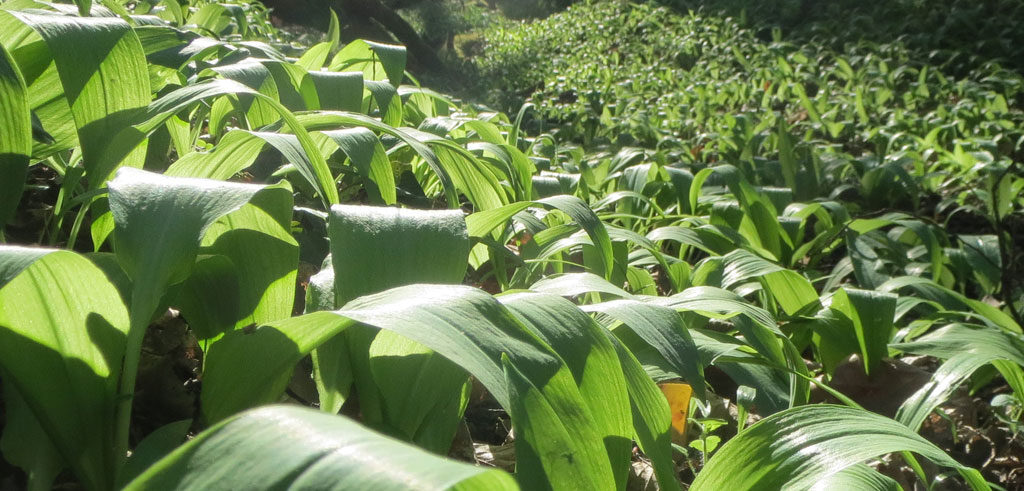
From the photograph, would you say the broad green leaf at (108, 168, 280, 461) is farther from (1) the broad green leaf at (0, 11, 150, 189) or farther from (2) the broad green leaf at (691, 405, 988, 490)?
(2) the broad green leaf at (691, 405, 988, 490)

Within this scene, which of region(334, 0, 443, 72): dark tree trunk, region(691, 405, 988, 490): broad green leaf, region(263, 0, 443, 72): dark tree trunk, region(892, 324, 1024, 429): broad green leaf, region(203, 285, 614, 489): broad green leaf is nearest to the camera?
region(203, 285, 614, 489): broad green leaf

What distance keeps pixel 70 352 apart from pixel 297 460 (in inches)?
16.3

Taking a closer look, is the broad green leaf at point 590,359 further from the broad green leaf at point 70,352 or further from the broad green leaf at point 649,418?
the broad green leaf at point 70,352

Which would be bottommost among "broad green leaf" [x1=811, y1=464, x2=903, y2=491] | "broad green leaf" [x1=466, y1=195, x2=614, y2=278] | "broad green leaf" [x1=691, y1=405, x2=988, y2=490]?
"broad green leaf" [x1=811, y1=464, x2=903, y2=491]

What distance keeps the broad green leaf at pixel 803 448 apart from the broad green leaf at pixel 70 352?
548 millimetres

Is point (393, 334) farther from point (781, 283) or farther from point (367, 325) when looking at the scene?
point (781, 283)

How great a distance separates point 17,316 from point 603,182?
2.29 meters

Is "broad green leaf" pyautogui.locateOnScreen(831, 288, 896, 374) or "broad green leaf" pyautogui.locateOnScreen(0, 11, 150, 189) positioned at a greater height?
"broad green leaf" pyautogui.locateOnScreen(0, 11, 150, 189)

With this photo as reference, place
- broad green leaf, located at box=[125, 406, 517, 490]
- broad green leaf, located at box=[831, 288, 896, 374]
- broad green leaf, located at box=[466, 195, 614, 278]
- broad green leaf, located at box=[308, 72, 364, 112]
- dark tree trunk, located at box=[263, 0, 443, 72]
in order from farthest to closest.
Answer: dark tree trunk, located at box=[263, 0, 443, 72], broad green leaf, located at box=[308, 72, 364, 112], broad green leaf, located at box=[831, 288, 896, 374], broad green leaf, located at box=[466, 195, 614, 278], broad green leaf, located at box=[125, 406, 517, 490]

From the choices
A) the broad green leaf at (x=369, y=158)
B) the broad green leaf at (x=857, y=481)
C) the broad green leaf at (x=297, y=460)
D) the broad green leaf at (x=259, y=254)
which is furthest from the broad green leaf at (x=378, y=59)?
the broad green leaf at (x=297, y=460)

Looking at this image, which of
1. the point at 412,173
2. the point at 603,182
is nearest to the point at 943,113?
the point at 603,182

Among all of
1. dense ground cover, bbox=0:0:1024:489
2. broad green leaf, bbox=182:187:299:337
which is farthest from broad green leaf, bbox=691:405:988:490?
broad green leaf, bbox=182:187:299:337

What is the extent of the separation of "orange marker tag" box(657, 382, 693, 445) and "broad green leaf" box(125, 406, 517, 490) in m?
0.81

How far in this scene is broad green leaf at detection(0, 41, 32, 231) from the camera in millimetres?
770
